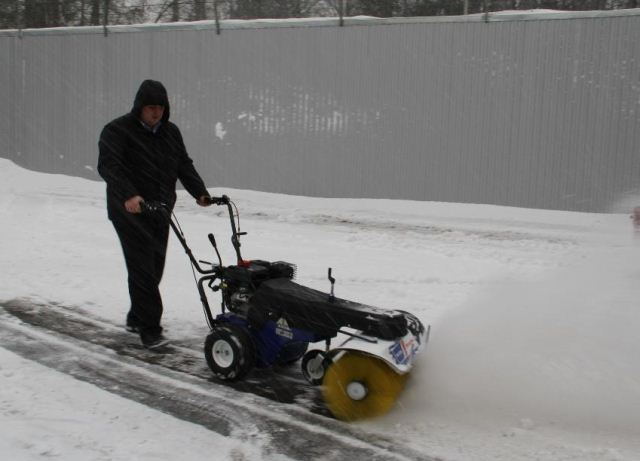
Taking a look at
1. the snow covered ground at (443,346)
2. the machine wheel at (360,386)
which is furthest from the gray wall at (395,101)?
the machine wheel at (360,386)

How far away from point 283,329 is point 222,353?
20.7 inches

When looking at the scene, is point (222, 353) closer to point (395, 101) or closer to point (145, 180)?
point (145, 180)

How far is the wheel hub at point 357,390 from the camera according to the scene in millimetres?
4016

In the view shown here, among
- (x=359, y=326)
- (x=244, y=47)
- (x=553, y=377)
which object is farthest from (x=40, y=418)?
(x=244, y=47)

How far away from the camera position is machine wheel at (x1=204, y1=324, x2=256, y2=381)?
450 centimetres

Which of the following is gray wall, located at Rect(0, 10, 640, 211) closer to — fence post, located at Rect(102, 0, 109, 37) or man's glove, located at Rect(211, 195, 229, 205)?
fence post, located at Rect(102, 0, 109, 37)

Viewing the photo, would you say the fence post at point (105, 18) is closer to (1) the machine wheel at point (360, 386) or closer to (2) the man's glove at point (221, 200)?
(2) the man's glove at point (221, 200)

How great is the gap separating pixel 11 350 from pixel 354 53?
33.3 ft

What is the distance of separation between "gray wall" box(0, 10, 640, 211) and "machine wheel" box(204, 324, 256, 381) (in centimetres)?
917

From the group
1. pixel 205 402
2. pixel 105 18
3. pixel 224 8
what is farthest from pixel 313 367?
pixel 105 18

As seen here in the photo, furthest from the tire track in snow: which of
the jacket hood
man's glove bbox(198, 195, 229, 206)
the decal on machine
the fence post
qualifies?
the fence post

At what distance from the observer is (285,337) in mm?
4430

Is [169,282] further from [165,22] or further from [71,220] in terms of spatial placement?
[165,22]

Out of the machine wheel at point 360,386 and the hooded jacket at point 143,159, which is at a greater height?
the hooded jacket at point 143,159
